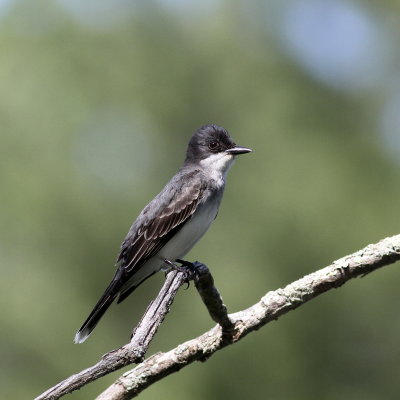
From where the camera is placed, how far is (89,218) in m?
13.4

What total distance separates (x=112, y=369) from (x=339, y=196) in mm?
9716

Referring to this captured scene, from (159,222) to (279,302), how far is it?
2.27 meters

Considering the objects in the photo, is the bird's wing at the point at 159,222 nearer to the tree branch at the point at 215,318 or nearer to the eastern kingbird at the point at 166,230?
the eastern kingbird at the point at 166,230

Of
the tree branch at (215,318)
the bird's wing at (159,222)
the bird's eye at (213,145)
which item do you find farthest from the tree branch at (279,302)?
the bird's eye at (213,145)

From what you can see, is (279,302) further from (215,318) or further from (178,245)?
(178,245)

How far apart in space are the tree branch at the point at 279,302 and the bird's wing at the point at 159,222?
6.50 feet

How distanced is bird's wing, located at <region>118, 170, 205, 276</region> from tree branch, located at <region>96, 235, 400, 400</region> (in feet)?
6.50

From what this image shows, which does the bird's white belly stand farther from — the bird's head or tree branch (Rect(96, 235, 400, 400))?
tree branch (Rect(96, 235, 400, 400))

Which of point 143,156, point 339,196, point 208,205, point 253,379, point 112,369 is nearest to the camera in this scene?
point 112,369

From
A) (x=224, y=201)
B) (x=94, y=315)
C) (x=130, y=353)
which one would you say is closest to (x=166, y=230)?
(x=94, y=315)

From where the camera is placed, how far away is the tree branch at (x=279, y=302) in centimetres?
380

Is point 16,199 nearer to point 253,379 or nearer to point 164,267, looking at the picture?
point 253,379

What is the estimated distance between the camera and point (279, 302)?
4.02m

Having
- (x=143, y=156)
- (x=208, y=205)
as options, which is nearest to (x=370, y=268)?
(x=208, y=205)
